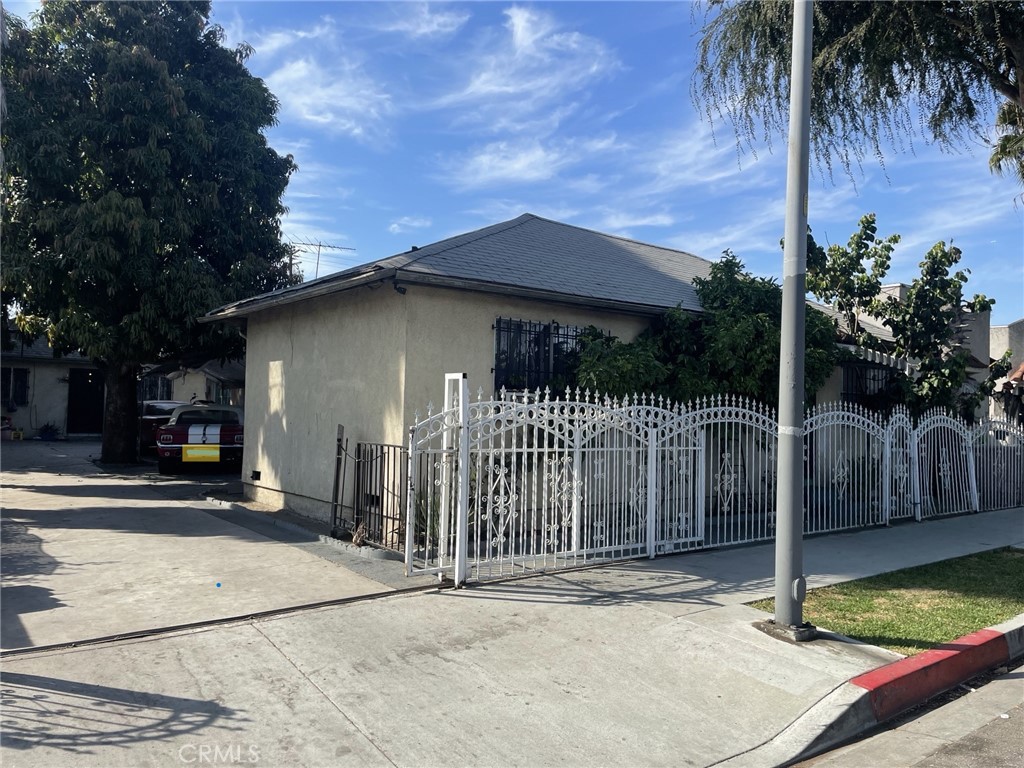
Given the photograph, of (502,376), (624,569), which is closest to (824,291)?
(502,376)

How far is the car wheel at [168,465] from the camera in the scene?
16.5 metres

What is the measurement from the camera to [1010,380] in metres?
19.8

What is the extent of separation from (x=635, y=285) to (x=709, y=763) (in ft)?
28.8

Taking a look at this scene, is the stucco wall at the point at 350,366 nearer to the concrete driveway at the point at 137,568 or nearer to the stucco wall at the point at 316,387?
the stucco wall at the point at 316,387

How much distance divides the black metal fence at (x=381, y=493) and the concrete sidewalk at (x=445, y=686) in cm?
170

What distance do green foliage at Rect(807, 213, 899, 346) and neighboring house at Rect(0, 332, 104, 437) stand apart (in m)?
25.5

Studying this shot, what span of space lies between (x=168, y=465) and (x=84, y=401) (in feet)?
53.4

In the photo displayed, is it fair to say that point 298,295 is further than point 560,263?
No

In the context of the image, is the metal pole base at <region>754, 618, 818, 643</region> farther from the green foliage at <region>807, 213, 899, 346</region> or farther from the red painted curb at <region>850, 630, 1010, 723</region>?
the green foliage at <region>807, 213, 899, 346</region>

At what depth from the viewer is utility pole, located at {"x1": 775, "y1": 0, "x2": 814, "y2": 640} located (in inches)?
237

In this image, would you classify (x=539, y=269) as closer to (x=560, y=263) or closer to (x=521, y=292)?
(x=560, y=263)

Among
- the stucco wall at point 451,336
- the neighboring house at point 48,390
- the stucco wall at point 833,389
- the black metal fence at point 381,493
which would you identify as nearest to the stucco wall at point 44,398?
the neighboring house at point 48,390

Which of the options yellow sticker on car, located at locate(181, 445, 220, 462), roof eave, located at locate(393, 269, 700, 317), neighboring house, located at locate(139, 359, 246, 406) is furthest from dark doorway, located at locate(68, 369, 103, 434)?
roof eave, located at locate(393, 269, 700, 317)

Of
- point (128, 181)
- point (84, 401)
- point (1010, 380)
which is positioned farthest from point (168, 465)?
point (1010, 380)
